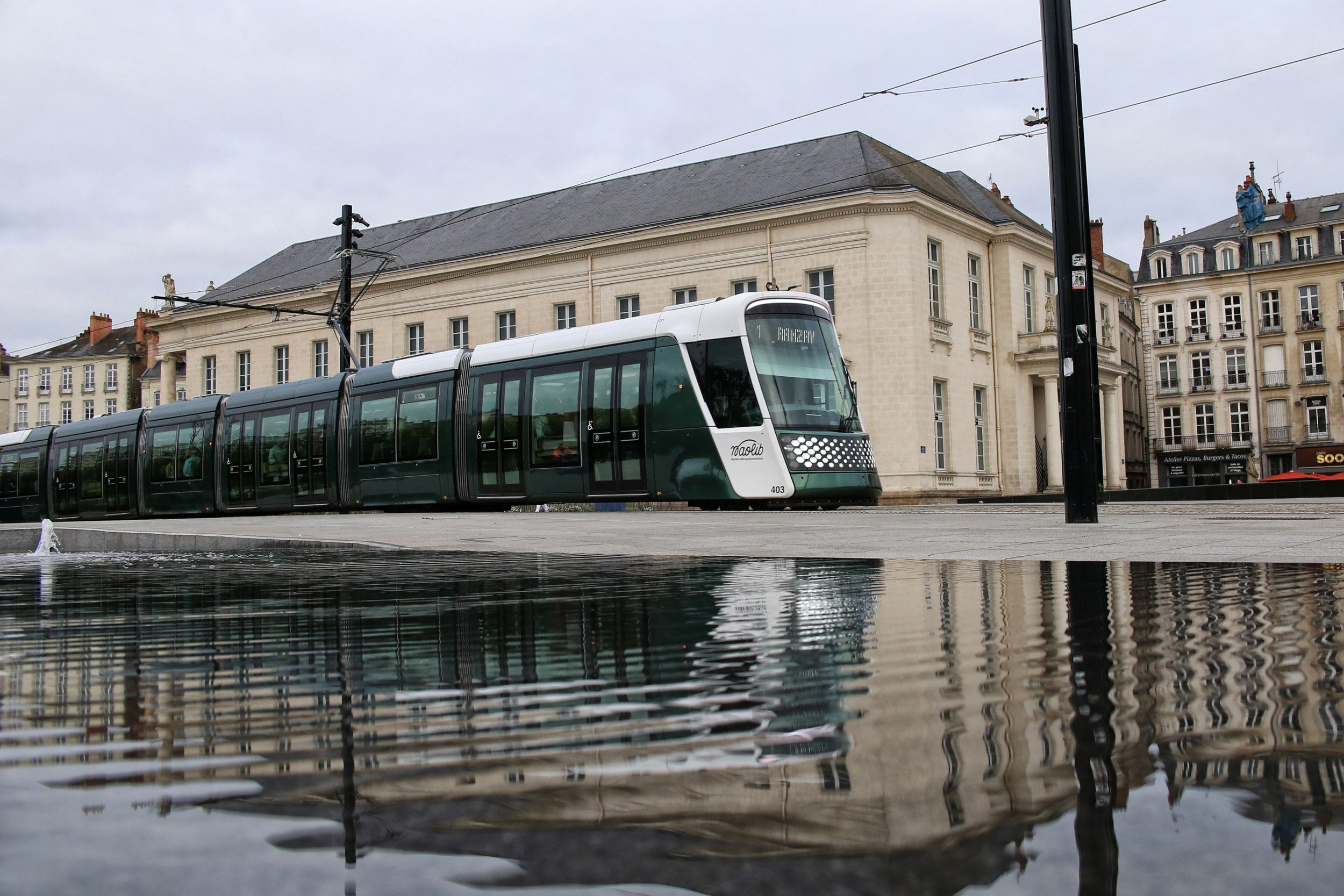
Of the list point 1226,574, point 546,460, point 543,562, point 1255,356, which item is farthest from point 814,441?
point 1255,356

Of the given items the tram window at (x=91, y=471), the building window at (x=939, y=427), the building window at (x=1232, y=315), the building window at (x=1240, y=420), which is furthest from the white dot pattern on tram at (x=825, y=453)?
the building window at (x=1232, y=315)

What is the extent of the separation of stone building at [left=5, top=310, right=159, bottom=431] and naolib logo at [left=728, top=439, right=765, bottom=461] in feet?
226

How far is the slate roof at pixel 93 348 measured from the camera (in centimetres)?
7719

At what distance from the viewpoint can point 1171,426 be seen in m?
64.9

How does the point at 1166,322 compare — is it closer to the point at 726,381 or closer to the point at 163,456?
the point at 726,381

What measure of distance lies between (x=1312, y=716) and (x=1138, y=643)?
79cm

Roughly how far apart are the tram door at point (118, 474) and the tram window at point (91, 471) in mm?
201

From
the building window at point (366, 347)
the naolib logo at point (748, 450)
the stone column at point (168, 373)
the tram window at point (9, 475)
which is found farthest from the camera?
the stone column at point (168, 373)

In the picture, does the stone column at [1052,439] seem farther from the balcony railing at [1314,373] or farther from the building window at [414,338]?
the balcony railing at [1314,373]

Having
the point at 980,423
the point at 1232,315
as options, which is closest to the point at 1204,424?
the point at 1232,315

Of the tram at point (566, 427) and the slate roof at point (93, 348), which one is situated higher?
the slate roof at point (93, 348)

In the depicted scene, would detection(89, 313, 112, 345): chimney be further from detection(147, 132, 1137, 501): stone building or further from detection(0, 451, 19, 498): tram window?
detection(0, 451, 19, 498): tram window

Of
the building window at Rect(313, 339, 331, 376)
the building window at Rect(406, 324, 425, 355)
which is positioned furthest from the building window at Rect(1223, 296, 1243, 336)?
the building window at Rect(313, 339, 331, 376)

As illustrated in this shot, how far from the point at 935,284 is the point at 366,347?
21.4m
